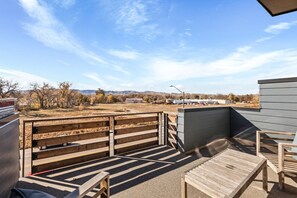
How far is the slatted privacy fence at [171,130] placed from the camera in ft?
13.6

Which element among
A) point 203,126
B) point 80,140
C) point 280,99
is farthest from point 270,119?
point 80,140

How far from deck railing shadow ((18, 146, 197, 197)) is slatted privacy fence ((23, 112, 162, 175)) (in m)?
0.16

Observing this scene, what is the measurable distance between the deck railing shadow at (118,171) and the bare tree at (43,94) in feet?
54.4

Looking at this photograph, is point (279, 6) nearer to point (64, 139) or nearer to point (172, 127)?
point (172, 127)

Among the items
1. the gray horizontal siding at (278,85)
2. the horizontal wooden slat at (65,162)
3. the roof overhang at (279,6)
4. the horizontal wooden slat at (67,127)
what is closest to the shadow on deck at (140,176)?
the horizontal wooden slat at (65,162)

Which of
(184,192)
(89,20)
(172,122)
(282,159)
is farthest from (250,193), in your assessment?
(89,20)

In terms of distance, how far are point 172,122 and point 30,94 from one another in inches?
696

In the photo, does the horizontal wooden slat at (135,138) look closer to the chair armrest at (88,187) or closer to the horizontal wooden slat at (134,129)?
the horizontal wooden slat at (134,129)

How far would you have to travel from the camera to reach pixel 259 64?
6918 millimetres

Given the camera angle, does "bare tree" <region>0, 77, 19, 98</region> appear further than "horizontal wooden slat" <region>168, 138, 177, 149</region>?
Yes

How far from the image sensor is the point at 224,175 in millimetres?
1852

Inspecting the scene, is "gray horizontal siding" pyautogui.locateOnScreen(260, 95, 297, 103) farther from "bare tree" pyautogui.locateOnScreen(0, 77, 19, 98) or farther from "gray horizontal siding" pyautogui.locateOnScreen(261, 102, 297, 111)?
"bare tree" pyautogui.locateOnScreen(0, 77, 19, 98)

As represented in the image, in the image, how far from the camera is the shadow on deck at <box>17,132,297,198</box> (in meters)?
2.31

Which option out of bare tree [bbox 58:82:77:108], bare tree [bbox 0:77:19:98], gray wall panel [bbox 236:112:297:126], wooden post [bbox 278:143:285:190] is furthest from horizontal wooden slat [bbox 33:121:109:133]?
bare tree [bbox 58:82:77:108]
